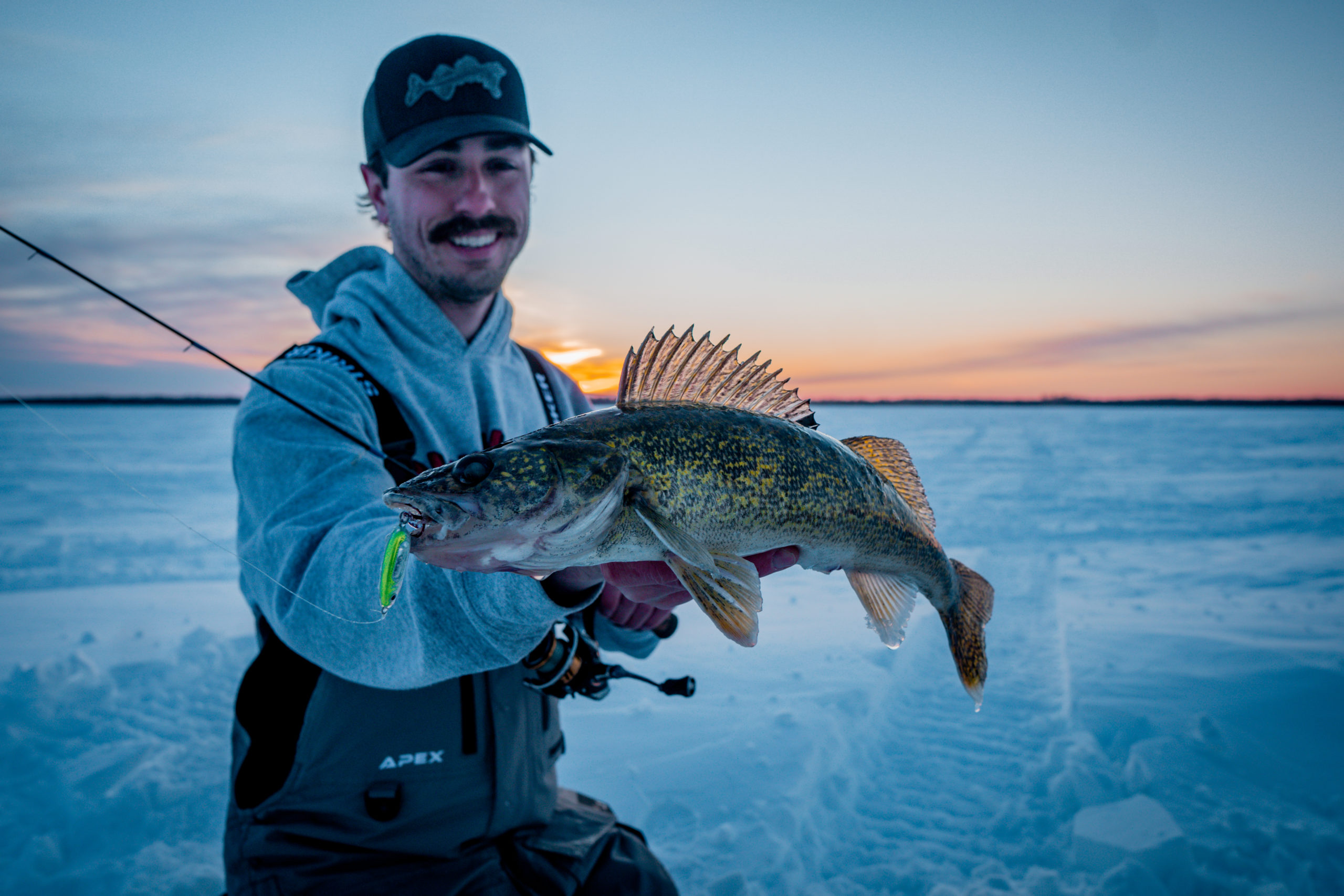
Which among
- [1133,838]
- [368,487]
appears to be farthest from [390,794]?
[1133,838]

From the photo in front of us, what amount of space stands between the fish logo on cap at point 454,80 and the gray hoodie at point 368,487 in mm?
829

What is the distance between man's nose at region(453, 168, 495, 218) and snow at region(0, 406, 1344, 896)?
10.7ft

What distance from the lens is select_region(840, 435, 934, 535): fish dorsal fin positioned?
2.69 m

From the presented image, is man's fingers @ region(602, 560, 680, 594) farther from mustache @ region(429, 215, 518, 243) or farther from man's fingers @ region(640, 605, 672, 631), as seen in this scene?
mustache @ region(429, 215, 518, 243)

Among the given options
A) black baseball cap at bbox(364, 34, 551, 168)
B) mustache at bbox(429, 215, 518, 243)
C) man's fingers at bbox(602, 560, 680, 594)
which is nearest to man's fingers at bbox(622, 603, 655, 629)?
man's fingers at bbox(602, 560, 680, 594)

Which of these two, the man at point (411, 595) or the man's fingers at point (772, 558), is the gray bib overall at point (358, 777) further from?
the man's fingers at point (772, 558)

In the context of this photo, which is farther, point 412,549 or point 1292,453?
point 1292,453

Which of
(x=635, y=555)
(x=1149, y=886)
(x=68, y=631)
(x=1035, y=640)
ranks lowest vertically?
(x=1149, y=886)

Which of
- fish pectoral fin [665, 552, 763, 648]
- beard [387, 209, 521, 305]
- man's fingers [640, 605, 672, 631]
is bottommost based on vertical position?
man's fingers [640, 605, 672, 631]

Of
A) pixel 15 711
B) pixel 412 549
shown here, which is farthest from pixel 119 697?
pixel 412 549

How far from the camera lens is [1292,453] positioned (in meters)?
21.1

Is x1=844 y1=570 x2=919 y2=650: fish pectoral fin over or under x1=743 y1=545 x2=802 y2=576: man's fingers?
under

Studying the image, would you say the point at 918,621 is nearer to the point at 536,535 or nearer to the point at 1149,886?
the point at 1149,886

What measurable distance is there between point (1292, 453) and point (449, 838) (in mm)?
26922
